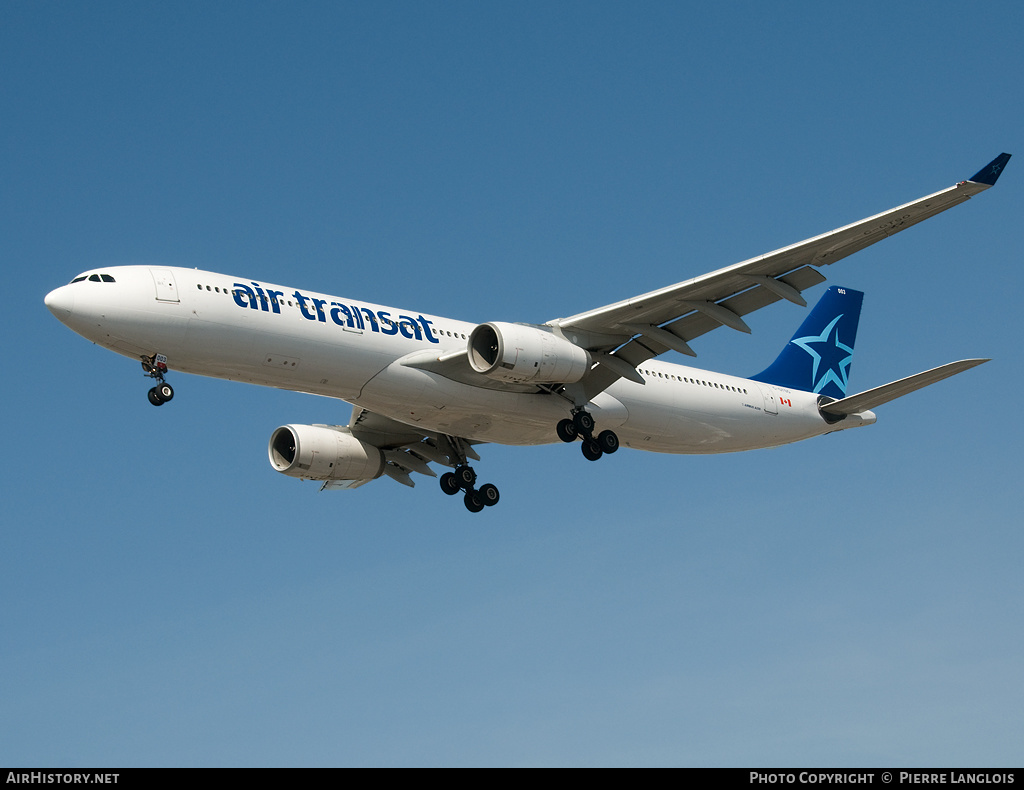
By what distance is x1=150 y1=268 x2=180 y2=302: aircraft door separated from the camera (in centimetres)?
2762

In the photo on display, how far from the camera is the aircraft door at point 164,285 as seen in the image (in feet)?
90.6

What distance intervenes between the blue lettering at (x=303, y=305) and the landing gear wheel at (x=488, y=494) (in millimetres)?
9260

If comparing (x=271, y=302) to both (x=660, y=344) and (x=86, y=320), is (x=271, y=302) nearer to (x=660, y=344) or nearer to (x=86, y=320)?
(x=86, y=320)

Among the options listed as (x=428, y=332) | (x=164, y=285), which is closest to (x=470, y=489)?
(x=428, y=332)

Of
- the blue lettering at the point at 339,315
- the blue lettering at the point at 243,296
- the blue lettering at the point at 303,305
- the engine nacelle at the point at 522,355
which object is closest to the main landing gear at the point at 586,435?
the engine nacelle at the point at 522,355

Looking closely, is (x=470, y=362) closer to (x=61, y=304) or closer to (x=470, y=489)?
(x=470, y=489)

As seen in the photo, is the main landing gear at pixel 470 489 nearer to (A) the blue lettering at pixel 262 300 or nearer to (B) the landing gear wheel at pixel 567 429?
(B) the landing gear wheel at pixel 567 429

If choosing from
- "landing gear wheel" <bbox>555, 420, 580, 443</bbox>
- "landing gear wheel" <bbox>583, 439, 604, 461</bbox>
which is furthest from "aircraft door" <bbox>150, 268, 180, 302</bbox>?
"landing gear wheel" <bbox>583, 439, 604, 461</bbox>

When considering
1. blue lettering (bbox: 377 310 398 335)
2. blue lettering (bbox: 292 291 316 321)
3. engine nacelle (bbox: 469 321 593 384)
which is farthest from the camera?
blue lettering (bbox: 377 310 398 335)

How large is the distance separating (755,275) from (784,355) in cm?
1184

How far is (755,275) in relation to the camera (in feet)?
96.4

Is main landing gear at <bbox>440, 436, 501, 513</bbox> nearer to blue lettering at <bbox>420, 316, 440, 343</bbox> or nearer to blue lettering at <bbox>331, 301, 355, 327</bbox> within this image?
blue lettering at <bbox>420, 316, 440, 343</bbox>

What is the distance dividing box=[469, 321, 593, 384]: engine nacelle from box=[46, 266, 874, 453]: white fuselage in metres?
1.15
